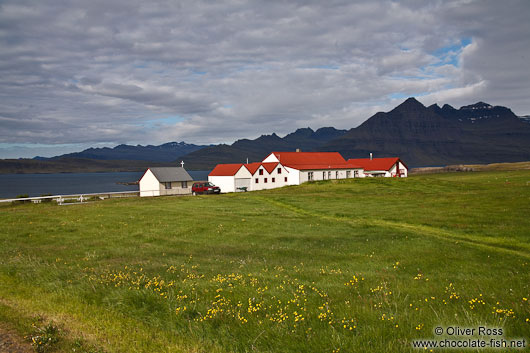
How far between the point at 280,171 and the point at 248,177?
10198 mm

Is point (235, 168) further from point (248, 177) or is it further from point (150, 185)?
point (150, 185)

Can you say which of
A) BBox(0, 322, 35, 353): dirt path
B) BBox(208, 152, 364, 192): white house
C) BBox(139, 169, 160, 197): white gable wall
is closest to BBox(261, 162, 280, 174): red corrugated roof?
BBox(208, 152, 364, 192): white house

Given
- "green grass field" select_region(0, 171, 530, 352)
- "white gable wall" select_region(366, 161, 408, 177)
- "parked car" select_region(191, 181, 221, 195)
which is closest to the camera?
"green grass field" select_region(0, 171, 530, 352)

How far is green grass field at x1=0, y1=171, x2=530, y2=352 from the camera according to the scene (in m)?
7.38

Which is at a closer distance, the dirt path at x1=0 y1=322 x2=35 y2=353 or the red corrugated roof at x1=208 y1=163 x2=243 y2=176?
the dirt path at x1=0 y1=322 x2=35 y2=353

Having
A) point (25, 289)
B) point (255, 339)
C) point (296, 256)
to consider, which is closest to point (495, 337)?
point (255, 339)

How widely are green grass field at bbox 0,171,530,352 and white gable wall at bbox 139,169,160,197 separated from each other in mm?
51836

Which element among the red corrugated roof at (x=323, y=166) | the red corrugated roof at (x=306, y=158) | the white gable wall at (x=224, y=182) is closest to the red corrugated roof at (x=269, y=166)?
the red corrugated roof at (x=306, y=158)

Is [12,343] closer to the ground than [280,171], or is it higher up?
closer to the ground

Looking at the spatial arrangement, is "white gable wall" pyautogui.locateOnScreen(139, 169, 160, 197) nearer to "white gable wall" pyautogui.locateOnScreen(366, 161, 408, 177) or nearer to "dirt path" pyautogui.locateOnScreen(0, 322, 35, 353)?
"white gable wall" pyautogui.locateOnScreen(366, 161, 408, 177)

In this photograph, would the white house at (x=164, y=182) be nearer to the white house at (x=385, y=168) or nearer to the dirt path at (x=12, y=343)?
the white house at (x=385, y=168)

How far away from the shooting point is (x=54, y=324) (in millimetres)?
8266

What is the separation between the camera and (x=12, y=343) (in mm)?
7551

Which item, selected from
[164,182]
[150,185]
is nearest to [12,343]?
[164,182]
